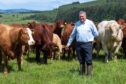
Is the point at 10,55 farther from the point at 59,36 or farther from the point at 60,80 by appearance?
the point at 59,36

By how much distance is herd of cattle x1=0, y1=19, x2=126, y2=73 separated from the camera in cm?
1659

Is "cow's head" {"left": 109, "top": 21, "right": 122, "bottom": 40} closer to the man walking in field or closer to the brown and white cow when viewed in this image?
the man walking in field

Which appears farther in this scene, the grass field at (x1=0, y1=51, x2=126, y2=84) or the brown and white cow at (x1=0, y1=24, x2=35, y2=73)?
the brown and white cow at (x1=0, y1=24, x2=35, y2=73)

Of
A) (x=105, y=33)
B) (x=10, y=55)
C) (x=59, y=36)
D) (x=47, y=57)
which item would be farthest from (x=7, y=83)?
(x=59, y=36)

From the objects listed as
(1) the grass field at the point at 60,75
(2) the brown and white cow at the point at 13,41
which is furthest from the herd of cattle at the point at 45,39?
(1) the grass field at the point at 60,75

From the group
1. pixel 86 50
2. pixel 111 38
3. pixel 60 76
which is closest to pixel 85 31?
pixel 86 50

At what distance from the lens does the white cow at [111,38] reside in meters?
20.2

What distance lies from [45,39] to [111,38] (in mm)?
3233

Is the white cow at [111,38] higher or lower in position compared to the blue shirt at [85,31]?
lower

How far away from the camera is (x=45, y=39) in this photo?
20.4m

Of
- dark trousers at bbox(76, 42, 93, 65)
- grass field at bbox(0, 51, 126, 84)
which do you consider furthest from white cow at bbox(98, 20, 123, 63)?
dark trousers at bbox(76, 42, 93, 65)

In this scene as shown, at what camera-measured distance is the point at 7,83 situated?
13.8 meters

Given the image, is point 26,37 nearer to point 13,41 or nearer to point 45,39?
point 13,41

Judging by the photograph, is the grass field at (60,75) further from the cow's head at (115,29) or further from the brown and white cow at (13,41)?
the cow's head at (115,29)
